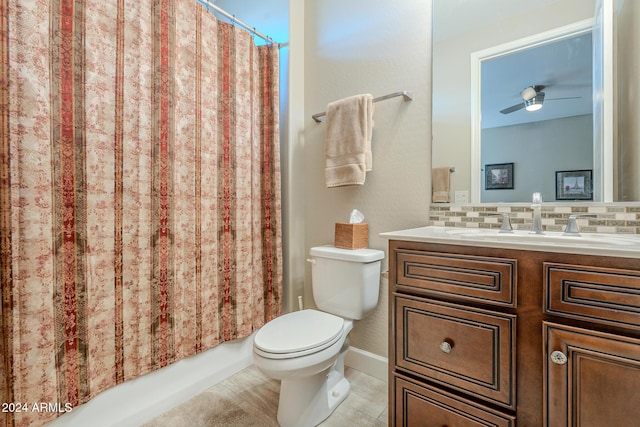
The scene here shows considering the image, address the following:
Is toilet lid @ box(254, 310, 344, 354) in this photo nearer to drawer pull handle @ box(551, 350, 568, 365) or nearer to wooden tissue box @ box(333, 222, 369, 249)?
wooden tissue box @ box(333, 222, 369, 249)

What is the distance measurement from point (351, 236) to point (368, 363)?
780 millimetres

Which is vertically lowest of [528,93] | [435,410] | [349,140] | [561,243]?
[435,410]

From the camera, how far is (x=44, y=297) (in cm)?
102

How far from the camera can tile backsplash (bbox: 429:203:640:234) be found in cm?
106

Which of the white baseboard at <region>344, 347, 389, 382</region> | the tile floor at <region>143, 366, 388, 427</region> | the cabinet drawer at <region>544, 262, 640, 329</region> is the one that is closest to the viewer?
the cabinet drawer at <region>544, 262, 640, 329</region>

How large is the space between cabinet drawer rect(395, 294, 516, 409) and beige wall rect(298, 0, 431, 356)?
579mm

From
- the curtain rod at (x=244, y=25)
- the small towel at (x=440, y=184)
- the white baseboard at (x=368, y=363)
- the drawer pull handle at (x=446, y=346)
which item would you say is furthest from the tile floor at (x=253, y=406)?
the curtain rod at (x=244, y=25)

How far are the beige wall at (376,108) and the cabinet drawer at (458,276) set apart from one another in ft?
1.71

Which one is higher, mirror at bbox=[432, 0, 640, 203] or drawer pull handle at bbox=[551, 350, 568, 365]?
mirror at bbox=[432, 0, 640, 203]

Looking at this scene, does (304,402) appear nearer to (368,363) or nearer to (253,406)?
(253,406)

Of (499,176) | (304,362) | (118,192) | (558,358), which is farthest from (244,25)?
(558,358)

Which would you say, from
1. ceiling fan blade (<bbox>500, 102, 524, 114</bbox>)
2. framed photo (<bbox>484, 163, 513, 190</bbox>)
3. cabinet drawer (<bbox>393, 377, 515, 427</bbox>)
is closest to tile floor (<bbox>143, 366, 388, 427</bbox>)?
cabinet drawer (<bbox>393, 377, 515, 427</bbox>)

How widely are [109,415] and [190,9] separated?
6.26 feet

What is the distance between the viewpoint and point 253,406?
4.74 feet
